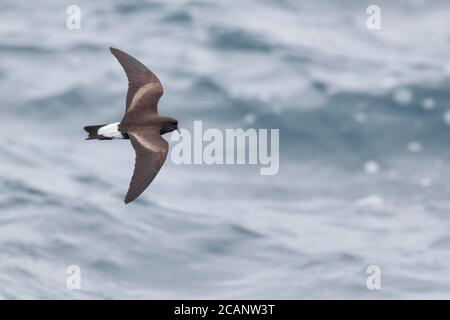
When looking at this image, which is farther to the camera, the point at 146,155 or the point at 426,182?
the point at 426,182

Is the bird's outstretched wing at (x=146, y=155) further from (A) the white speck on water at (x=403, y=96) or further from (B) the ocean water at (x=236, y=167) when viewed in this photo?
(A) the white speck on water at (x=403, y=96)

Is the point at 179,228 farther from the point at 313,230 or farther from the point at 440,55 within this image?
the point at 440,55

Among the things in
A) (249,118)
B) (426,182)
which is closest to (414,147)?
(426,182)

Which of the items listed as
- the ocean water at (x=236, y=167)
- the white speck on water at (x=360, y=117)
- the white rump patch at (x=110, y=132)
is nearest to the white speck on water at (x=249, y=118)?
the ocean water at (x=236, y=167)

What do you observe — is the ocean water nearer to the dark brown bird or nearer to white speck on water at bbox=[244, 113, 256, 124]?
white speck on water at bbox=[244, 113, 256, 124]

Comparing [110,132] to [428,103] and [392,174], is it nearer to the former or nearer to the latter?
[392,174]
